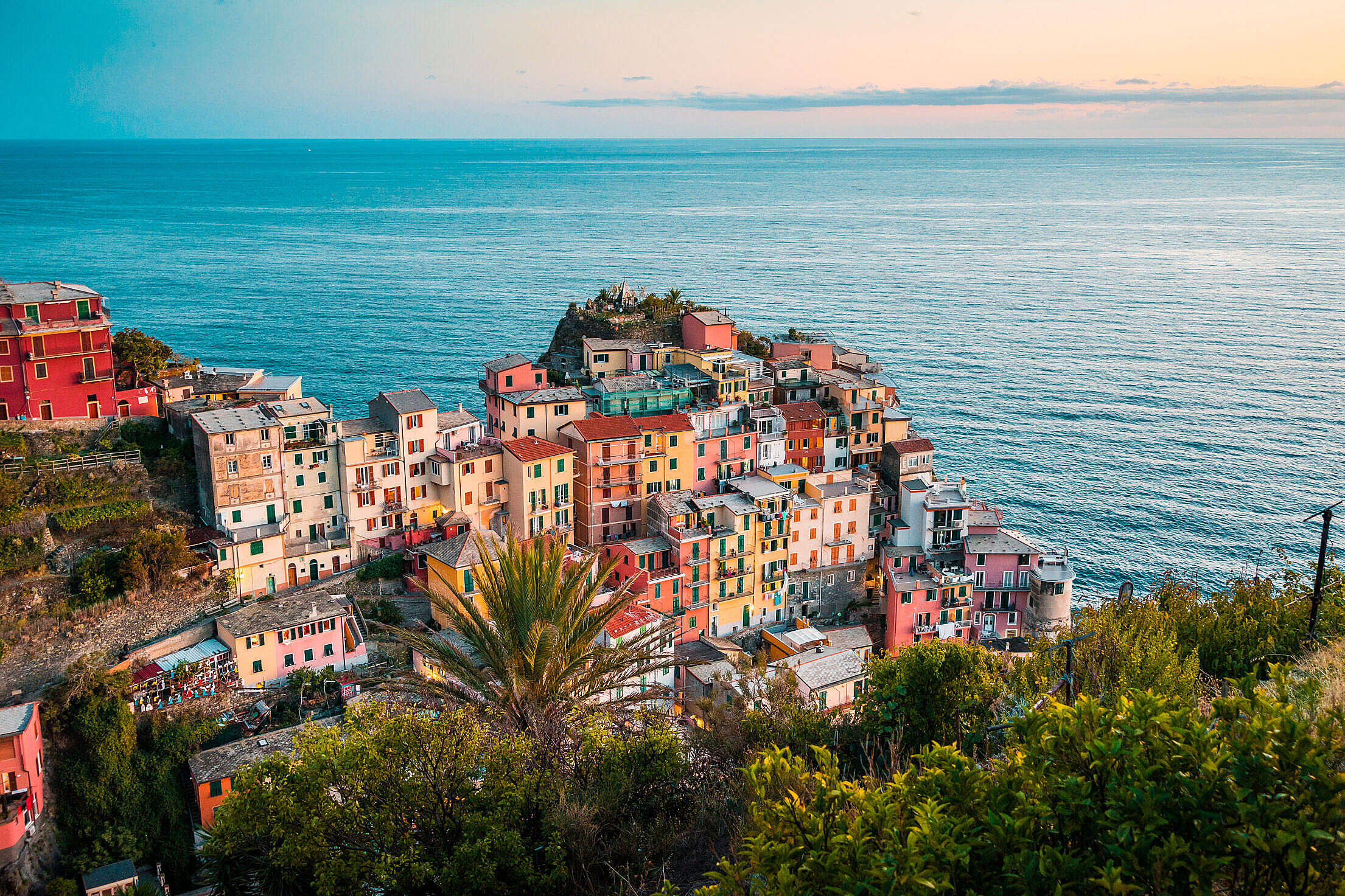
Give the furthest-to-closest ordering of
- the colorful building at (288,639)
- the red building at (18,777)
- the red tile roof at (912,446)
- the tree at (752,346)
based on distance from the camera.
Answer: the tree at (752,346), the red tile roof at (912,446), the colorful building at (288,639), the red building at (18,777)

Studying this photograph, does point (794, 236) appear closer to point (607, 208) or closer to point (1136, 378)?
point (607, 208)

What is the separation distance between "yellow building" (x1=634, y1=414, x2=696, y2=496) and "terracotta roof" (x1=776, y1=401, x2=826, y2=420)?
6.16m

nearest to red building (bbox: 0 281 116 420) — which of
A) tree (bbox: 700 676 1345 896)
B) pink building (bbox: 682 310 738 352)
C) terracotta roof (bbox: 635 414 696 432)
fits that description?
terracotta roof (bbox: 635 414 696 432)

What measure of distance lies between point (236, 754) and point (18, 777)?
243 inches

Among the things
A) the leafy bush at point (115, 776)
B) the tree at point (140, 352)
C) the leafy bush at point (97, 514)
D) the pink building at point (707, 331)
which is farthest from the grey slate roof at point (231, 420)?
the pink building at point (707, 331)

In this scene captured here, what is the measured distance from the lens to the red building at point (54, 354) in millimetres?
40875

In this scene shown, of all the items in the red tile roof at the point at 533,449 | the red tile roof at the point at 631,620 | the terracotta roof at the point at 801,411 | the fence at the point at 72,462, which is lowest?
the red tile roof at the point at 631,620

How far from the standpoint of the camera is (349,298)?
4151 inches

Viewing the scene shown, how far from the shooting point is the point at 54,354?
136 feet

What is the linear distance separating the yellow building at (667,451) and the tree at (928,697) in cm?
2794

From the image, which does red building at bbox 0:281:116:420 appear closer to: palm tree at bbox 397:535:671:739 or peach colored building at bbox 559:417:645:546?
peach colored building at bbox 559:417:645:546

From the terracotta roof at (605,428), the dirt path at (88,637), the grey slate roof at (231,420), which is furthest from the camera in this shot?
the terracotta roof at (605,428)

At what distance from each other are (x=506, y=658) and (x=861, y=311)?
3349 inches

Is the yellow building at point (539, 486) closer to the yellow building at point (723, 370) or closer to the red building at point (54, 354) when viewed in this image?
the yellow building at point (723, 370)
